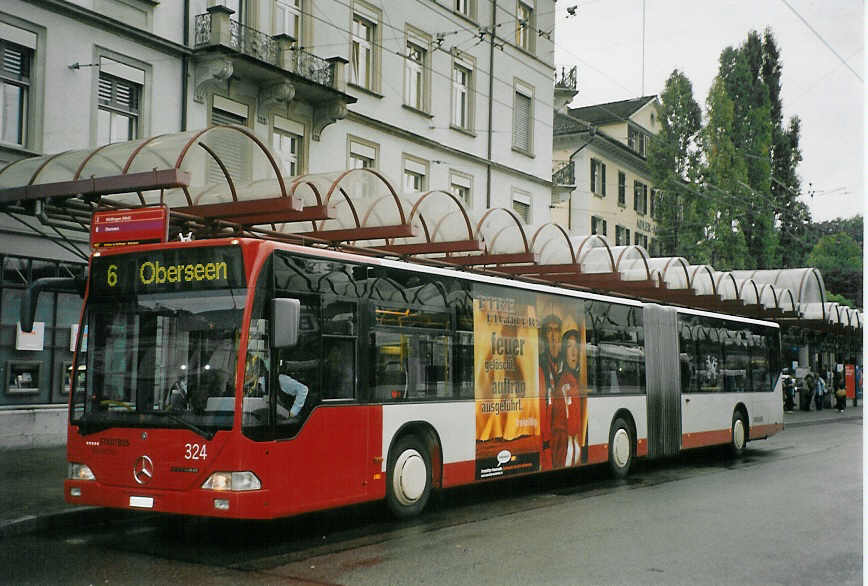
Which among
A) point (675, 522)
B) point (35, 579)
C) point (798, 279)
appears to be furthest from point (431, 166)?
point (798, 279)

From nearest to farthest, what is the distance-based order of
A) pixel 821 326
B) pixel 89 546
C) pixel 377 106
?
pixel 89 546, pixel 377 106, pixel 821 326

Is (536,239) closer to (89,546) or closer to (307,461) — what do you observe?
(307,461)

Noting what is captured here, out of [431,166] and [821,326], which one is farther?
[821,326]

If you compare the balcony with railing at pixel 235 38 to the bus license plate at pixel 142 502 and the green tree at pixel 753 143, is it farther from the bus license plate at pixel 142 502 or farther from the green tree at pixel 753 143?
the green tree at pixel 753 143

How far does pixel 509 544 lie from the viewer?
931 centimetres

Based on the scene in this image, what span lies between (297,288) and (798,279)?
124 feet

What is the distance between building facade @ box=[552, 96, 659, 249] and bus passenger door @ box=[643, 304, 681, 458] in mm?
25183

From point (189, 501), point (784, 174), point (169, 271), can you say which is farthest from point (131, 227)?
point (784, 174)

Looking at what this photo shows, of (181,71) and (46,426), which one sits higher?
(181,71)

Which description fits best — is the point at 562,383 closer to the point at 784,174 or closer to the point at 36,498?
the point at 36,498

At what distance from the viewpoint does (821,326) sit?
4041 cm

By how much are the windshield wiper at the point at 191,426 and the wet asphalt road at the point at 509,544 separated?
1.06 meters

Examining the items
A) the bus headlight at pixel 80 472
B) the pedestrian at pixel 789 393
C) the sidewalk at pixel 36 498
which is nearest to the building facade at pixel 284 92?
the sidewalk at pixel 36 498

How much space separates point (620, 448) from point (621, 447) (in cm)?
4
